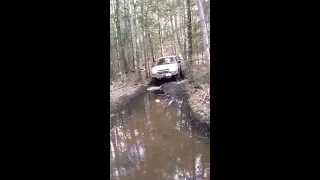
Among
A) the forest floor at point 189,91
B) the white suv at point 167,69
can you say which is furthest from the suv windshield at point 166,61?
the forest floor at point 189,91

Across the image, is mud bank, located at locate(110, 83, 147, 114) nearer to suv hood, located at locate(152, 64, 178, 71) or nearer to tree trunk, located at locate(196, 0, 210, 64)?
suv hood, located at locate(152, 64, 178, 71)

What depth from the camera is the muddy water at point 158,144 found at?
1.70 m

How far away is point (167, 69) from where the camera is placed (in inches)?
67.7

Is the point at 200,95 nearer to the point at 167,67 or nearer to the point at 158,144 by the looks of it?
the point at 167,67

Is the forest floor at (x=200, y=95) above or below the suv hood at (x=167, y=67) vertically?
below

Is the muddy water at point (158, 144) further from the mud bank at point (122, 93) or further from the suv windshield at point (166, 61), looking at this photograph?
the suv windshield at point (166, 61)

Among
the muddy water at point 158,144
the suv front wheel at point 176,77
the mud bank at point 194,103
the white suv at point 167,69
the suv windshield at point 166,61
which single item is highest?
the suv windshield at point 166,61

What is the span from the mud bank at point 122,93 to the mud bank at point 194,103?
181 millimetres

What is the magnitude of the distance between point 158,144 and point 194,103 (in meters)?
0.30

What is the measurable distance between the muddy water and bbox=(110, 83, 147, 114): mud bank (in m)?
0.04

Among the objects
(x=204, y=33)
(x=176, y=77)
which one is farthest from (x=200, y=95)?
(x=204, y=33)

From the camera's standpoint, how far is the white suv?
5.62 feet

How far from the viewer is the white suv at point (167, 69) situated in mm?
1714
